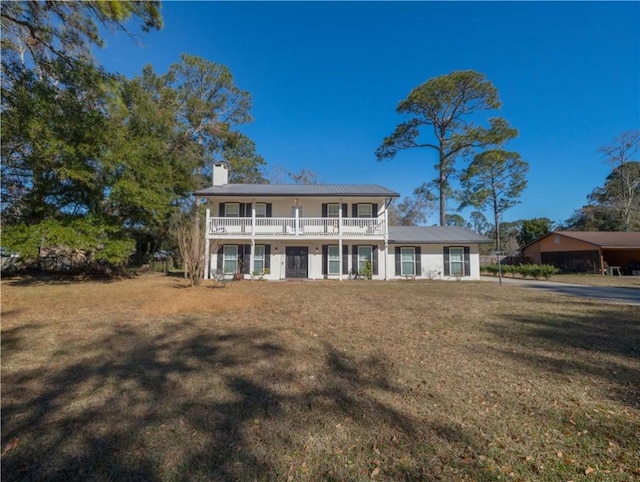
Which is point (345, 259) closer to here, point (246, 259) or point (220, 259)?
point (246, 259)

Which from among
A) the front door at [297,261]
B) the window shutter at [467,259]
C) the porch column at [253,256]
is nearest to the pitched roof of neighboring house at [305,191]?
the porch column at [253,256]

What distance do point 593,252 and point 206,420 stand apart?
31938 mm

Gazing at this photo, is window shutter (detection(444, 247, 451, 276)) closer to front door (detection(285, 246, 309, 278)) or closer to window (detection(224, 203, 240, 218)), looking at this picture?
front door (detection(285, 246, 309, 278))

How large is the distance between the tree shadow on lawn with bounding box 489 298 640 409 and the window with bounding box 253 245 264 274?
43.1 ft

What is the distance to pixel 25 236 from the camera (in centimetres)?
1209

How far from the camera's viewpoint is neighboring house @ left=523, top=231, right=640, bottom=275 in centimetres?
2414

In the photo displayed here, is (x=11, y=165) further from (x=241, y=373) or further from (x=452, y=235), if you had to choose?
(x=452, y=235)

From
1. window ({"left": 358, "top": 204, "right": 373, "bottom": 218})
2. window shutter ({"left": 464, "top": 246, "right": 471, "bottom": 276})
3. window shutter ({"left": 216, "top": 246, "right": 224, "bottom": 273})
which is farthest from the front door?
window shutter ({"left": 464, "top": 246, "right": 471, "bottom": 276})

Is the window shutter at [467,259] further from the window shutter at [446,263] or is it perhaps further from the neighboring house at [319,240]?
the window shutter at [446,263]

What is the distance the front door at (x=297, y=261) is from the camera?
59.5 feet

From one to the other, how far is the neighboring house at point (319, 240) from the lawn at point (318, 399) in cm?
1086

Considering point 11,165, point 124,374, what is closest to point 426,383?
point 124,374

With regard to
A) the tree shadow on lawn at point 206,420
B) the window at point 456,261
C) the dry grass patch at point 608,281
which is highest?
the window at point 456,261

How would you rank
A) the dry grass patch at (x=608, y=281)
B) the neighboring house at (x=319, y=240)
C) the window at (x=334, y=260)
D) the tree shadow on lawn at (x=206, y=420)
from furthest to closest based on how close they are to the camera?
the window at (x=334, y=260)
the neighboring house at (x=319, y=240)
the dry grass patch at (x=608, y=281)
the tree shadow on lawn at (x=206, y=420)
